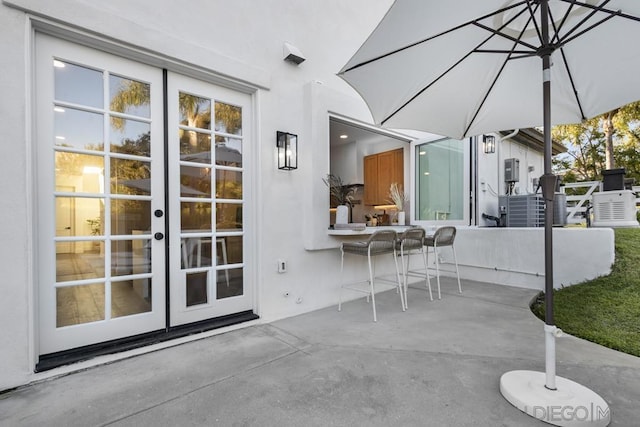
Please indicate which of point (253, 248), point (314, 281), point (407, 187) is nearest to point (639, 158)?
point (407, 187)

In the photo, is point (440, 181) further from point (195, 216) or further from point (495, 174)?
point (195, 216)

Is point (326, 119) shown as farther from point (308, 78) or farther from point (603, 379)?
point (603, 379)

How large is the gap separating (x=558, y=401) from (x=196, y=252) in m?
2.99

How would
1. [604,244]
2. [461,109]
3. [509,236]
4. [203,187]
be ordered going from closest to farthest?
[461,109] < [203,187] < [604,244] < [509,236]

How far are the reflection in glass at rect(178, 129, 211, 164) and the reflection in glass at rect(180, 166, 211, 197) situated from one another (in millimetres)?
101

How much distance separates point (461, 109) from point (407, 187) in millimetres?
3238

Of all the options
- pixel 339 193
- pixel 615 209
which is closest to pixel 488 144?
pixel 615 209

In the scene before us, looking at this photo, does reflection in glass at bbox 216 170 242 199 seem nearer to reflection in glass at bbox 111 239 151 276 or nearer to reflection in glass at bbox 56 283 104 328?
reflection in glass at bbox 111 239 151 276

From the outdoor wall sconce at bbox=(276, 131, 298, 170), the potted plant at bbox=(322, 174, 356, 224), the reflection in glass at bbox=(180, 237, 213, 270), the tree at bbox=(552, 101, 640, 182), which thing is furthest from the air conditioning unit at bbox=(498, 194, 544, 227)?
the tree at bbox=(552, 101, 640, 182)

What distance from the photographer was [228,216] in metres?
3.25

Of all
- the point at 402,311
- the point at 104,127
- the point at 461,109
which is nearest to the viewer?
the point at 104,127

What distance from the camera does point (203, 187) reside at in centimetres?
308

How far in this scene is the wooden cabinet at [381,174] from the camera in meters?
6.41

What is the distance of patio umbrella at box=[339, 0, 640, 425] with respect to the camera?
178 cm
